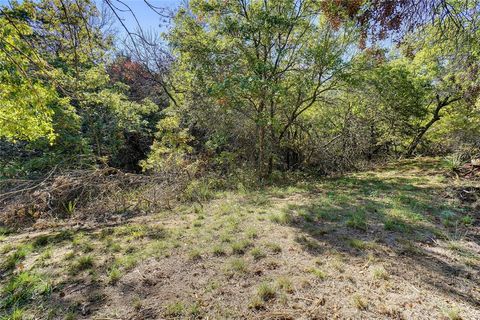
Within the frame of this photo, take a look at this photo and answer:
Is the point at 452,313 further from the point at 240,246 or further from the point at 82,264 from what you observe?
the point at 82,264

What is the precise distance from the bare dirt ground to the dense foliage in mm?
2366

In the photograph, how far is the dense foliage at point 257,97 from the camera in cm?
511

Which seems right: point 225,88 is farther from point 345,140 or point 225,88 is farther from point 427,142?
point 427,142

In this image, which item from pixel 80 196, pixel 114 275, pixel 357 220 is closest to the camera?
pixel 114 275

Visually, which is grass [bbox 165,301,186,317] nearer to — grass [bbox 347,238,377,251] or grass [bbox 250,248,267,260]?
grass [bbox 250,248,267,260]

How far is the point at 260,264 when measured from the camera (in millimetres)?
2904

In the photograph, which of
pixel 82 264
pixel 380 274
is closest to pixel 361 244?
pixel 380 274

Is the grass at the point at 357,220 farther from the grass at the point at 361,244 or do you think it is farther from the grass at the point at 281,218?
the grass at the point at 281,218

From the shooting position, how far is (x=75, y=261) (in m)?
3.14

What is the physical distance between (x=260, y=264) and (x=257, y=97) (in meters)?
4.57

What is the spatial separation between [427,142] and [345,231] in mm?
9135

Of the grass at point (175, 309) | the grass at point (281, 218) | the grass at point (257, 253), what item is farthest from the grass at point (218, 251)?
the grass at point (281, 218)

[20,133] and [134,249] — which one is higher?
[20,133]

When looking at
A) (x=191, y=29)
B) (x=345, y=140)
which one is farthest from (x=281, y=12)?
(x=345, y=140)
